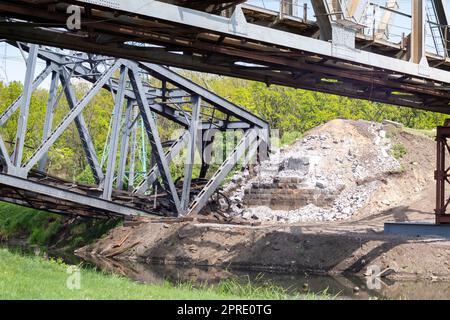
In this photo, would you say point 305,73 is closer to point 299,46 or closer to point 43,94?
point 299,46

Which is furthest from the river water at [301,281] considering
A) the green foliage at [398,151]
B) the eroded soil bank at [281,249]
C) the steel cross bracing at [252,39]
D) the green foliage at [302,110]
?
the green foliage at [302,110]

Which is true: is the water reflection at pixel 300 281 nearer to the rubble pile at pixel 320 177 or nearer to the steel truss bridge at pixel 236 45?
the steel truss bridge at pixel 236 45

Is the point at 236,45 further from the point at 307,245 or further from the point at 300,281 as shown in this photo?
the point at 307,245

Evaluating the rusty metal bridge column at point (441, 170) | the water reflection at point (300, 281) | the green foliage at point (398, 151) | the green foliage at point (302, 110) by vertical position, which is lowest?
the water reflection at point (300, 281)

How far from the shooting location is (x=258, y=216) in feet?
122

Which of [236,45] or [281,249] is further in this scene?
[281,249]

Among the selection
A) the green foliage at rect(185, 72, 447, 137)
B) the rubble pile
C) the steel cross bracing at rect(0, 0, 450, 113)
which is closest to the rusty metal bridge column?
the steel cross bracing at rect(0, 0, 450, 113)

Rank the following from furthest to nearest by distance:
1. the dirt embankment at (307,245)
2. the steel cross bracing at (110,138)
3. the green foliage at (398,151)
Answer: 1. the green foliage at (398,151)
2. the steel cross bracing at (110,138)
3. the dirt embankment at (307,245)

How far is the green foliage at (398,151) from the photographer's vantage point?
138ft

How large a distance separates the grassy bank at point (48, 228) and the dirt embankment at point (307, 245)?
172 cm

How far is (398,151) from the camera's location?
42531 mm

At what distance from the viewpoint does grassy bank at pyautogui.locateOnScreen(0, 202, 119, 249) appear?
33.7 meters

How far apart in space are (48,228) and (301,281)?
62.0 feet

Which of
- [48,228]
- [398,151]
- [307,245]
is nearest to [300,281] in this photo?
[307,245]
